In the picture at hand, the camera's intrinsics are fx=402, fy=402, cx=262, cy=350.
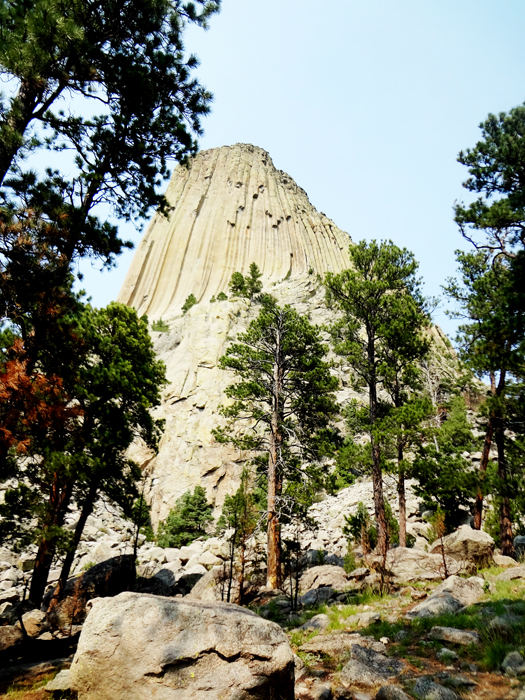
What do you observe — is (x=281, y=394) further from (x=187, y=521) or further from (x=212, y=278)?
(x=212, y=278)

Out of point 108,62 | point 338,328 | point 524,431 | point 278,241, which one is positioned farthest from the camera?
point 278,241

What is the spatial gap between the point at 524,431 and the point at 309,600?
8.00 metres

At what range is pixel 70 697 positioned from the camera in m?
4.06

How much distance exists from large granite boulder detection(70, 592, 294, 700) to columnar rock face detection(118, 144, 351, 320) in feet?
174

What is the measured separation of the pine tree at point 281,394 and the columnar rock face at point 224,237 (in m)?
40.4

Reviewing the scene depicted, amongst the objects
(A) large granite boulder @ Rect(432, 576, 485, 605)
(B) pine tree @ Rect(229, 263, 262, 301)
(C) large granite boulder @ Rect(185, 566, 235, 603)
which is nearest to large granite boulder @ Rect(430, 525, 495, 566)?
(A) large granite boulder @ Rect(432, 576, 485, 605)

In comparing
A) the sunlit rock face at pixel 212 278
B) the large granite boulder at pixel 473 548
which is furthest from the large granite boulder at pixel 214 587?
the sunlit rock face at pixel 212 278

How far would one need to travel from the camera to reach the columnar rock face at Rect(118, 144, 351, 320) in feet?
205

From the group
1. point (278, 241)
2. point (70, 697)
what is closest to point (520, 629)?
point (70, 697)

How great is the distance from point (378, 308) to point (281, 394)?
514cm

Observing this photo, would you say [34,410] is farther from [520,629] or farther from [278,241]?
[278,241]

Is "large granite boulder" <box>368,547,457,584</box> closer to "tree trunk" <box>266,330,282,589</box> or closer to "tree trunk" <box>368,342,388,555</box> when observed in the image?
"tree trunk" <box>368,342,388,555</box>

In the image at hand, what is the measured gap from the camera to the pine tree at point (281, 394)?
15.1 metres

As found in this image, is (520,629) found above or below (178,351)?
below
